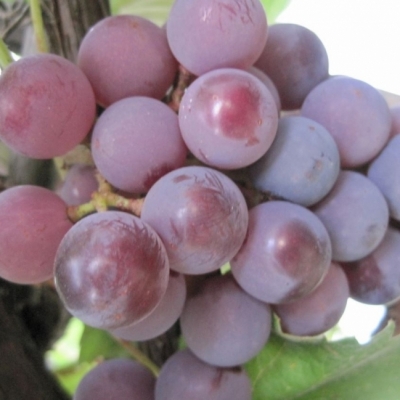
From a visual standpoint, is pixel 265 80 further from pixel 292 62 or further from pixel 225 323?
pixel 225 323

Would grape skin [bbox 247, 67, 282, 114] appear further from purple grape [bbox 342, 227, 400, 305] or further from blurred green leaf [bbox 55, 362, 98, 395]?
blurred green leaf [bbox 55, 362, 98, 395]

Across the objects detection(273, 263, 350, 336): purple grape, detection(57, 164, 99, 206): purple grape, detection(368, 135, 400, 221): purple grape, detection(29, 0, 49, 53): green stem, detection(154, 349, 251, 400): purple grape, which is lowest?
detection(154, 349, 251, 400): purple grape

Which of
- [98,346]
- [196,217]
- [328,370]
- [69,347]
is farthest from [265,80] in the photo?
[69,347]

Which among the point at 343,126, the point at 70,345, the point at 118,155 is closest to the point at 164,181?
the point at 118,155

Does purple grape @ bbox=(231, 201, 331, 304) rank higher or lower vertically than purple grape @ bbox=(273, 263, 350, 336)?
higher

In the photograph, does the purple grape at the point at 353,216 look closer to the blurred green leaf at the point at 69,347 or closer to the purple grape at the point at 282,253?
the purple grape at the point at 282,253

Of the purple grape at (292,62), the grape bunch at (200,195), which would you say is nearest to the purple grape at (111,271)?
the grape bunch at (200,195)

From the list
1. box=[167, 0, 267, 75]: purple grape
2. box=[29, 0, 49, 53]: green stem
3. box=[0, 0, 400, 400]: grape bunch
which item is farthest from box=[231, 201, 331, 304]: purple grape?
box=[29, 0, 49, 53]: green stem
